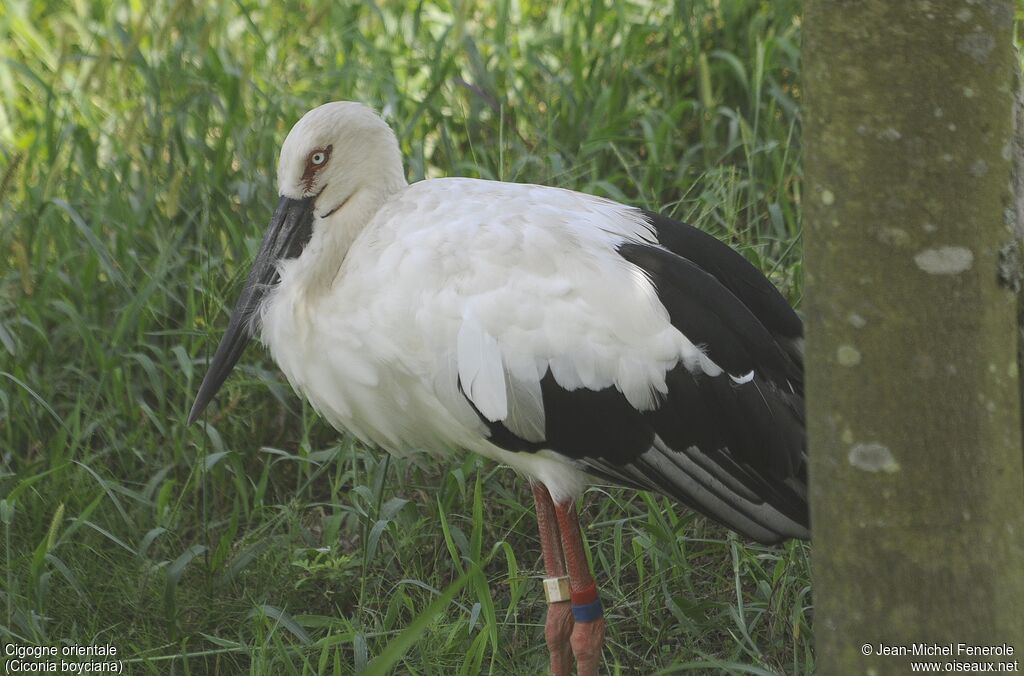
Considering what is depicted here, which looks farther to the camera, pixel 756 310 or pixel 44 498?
pixel 44 498

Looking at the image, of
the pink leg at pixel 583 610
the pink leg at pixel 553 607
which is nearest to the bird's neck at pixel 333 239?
the pink leg at pixel 553 607

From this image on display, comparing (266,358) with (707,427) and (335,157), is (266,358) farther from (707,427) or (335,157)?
(707,427)

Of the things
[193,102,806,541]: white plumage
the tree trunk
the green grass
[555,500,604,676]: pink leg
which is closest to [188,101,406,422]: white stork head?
[193,102,806,541]: white plumage

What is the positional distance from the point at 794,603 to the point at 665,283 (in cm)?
88

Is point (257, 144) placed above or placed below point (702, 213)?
above

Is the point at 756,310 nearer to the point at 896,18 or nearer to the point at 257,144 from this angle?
the point at 896,18

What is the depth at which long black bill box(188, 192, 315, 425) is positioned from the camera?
3.13 metres

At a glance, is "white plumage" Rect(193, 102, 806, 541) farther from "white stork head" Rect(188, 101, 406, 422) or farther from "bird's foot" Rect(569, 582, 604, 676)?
"bird's foot" Rect(569, 582, 604, 676)

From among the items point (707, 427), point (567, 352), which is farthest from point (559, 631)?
point (567, 352)

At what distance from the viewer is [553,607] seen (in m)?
3.06

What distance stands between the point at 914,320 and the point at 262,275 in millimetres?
1908

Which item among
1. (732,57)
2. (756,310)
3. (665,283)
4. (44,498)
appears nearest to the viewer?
(665,283)

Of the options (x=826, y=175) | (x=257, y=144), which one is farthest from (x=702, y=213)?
(x=826, y=175)

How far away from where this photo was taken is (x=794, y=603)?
119 inches
